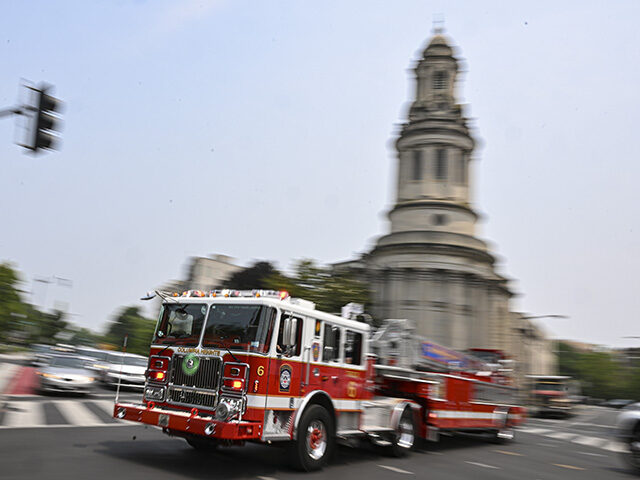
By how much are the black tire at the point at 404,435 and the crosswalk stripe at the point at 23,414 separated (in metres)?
7.64

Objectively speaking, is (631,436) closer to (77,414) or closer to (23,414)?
(77,414)

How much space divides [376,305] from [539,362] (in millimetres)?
64667

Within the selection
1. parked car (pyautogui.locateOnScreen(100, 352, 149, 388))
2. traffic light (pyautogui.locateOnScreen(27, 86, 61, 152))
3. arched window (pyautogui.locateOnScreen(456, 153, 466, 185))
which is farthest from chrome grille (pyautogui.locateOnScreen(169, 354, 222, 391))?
arched window (pyautogui.locateOnScreen(456, 153, 466, 185))

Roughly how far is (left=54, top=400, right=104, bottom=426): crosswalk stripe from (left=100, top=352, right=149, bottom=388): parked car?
14.5 ft

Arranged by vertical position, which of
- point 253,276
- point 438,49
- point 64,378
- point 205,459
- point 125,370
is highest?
point 438,49

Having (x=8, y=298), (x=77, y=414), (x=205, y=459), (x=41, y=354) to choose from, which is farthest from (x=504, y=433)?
(x=8, y=298)

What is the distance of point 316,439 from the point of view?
1030 centimetres

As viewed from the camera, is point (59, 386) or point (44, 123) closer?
point (44, 123)

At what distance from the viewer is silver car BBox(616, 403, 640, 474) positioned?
1334 centimetres

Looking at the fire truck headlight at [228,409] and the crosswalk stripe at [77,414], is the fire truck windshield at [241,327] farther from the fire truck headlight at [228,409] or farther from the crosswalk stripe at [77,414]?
the crosswalk stripe at [77,414]

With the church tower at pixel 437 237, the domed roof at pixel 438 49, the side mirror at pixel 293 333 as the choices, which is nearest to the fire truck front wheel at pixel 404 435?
the side mirror at pixel 293 333

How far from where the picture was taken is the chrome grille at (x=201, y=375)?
952 cm

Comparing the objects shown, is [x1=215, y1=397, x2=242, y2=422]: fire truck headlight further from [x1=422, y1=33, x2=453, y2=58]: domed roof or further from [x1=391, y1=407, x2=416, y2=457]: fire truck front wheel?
[x1=422, y1=33, x2=453, y2=58]: domed roof

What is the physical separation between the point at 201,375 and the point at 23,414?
7247 millimetres
